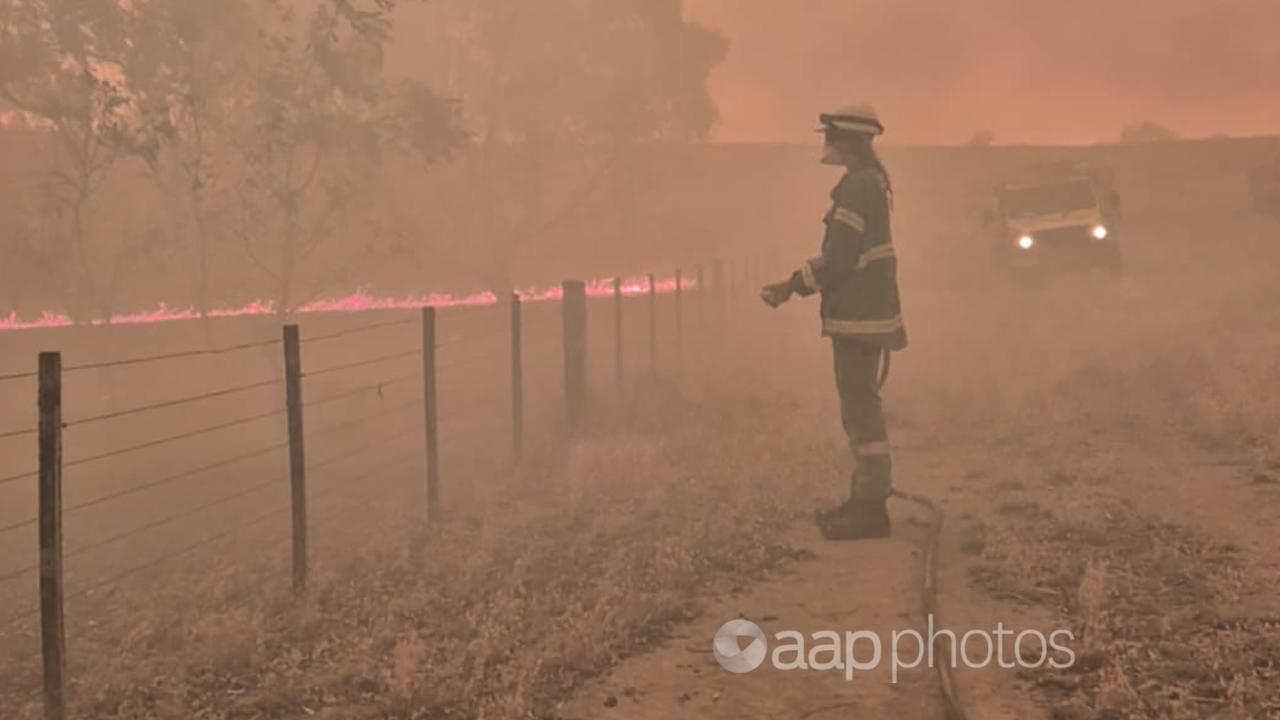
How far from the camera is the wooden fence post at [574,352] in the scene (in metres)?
11.3

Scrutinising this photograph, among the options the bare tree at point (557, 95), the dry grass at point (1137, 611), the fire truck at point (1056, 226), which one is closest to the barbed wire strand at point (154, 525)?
the dry grass at point (1137, 611)

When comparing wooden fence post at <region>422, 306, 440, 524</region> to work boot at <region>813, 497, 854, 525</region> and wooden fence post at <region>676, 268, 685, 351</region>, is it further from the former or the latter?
wooden fence post at <region>676, 268, 685, 351</region>

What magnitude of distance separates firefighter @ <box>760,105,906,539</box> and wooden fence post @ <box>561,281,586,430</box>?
487 centimetres

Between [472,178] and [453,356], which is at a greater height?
[472,178]

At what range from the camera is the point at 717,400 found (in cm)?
1196

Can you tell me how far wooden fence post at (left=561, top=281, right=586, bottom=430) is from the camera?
11.3 m

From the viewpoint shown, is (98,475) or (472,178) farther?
(472,178)

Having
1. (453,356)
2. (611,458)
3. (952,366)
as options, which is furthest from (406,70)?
(611,458)

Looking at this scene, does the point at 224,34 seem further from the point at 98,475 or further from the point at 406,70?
the point at 406,70

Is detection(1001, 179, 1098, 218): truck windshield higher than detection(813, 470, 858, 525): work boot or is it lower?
higher

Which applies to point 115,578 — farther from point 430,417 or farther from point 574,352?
point 574,352

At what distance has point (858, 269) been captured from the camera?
20.9 feet

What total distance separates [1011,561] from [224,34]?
14283 mm

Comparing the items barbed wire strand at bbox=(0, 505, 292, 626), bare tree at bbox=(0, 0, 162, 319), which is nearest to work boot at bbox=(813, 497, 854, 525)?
barbed wire strand at bbox=(0, 505, 292, 626)
